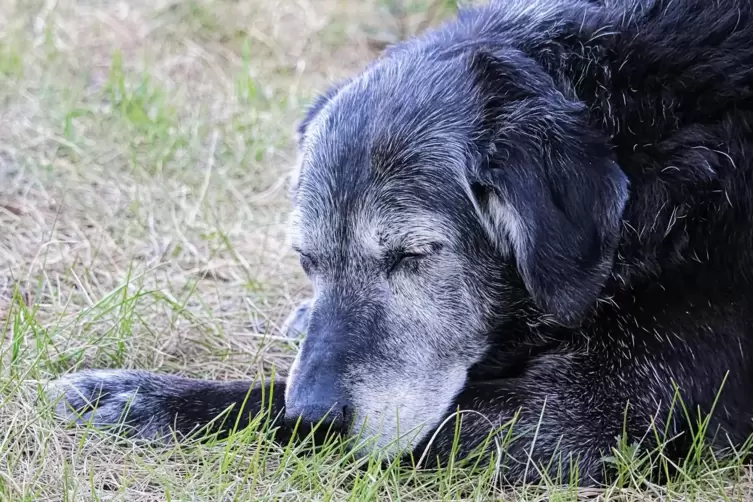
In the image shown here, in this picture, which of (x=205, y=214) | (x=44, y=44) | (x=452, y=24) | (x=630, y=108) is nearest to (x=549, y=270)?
(x=630, y=108)

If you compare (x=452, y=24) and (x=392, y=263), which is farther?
(x=452, y=24)

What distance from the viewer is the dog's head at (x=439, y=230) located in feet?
9.54

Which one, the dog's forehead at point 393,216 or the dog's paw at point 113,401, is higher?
the dog's forehead at point 393,216

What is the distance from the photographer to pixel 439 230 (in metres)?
3.03

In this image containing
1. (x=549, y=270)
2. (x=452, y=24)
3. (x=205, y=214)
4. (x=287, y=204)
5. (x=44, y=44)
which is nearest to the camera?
(x=549, y=270)

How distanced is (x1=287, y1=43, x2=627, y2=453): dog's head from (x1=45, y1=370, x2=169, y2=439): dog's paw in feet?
1.68

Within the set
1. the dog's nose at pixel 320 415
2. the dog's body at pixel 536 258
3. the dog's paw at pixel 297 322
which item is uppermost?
the dog's body at pixel 536 258

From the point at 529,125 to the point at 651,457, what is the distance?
3.55ft

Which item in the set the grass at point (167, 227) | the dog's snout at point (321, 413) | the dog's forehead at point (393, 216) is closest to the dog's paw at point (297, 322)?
the grass at point (167, 227)

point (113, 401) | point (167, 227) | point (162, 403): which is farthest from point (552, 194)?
point (167, 227)

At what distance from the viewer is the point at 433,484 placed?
9.66 ft

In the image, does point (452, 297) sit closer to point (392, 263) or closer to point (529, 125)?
point (392, 263)

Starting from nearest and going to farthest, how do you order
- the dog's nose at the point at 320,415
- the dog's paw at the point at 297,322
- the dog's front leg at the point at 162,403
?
the dog's nose at the point at 320,415 < the dog's front leg at the point at 162,403 < the dog's paw at the point at 297,322

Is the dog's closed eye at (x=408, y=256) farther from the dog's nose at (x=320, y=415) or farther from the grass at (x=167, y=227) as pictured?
the grass at (x=167, y=227)
